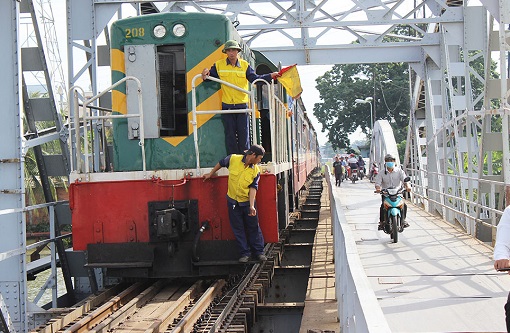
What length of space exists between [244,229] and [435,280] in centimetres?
257

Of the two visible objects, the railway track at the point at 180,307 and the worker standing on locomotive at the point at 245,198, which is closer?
the railway track at the point at 180,307

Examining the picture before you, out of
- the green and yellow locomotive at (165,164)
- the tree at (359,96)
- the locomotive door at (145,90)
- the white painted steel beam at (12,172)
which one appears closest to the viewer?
the green and yellow locomotive at (165,164)

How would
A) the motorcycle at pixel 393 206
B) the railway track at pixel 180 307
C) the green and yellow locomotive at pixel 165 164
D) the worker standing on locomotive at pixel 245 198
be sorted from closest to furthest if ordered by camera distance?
the railway track at pixel 180 307
the worker standing on locomotive at pixel 245 198
the green and yellow locomotive at pixel 165 164
the motorcycle at pixel 393 206

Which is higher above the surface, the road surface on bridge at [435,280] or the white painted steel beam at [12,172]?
the white painted steel beam at [12,172]

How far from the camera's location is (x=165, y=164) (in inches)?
337

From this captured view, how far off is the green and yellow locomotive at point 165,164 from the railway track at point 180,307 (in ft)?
1.13

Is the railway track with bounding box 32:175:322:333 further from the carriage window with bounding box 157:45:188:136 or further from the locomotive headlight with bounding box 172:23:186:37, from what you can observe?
the locomotive headlight with bounding box 172:23:186:37

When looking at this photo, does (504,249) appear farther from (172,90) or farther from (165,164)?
(172,90)

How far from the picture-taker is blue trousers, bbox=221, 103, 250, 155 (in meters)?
8.29

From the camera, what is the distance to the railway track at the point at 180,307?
6.54m

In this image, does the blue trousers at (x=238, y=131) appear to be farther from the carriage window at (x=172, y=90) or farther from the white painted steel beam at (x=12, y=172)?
the white painted steel beam at (x=12, y=172)

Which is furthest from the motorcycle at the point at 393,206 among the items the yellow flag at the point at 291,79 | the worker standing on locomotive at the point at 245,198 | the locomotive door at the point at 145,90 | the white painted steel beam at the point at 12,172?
the white painted steel beam at the point at 12,172

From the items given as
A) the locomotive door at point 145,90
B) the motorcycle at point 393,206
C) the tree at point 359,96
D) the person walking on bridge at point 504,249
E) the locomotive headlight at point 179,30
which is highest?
the tree at point 359,96

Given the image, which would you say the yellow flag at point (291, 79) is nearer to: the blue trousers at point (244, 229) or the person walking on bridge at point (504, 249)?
the blue trousers at point (244, 229)
